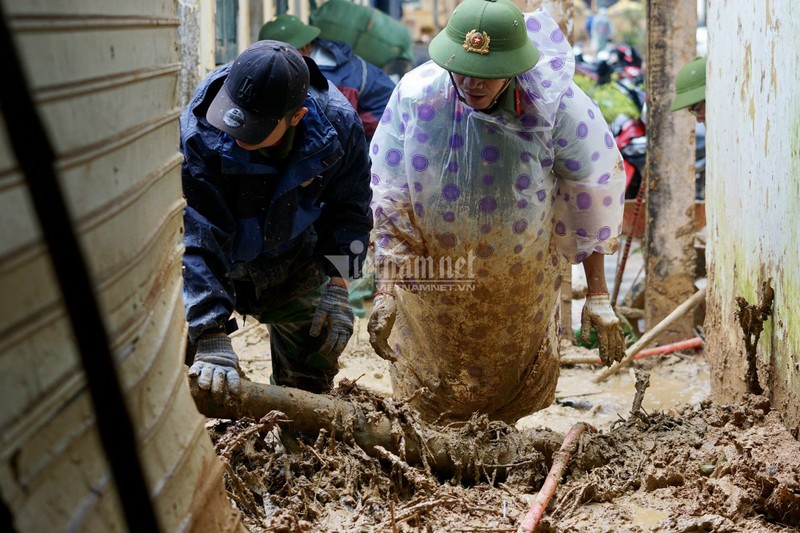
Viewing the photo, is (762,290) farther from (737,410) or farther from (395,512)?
(395,512)

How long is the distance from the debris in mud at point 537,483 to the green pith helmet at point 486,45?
1.33 m

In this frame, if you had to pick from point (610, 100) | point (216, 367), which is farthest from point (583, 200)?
point (610, 100)

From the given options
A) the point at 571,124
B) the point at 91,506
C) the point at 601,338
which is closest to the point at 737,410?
the point at 601,338

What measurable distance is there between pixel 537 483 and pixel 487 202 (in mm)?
1215

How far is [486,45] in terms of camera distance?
324cm

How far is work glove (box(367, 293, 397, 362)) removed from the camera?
3465mm

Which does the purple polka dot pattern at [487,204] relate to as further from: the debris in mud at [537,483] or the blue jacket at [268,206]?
the debris in mud at [537,483]

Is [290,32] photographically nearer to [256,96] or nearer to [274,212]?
[274,212]

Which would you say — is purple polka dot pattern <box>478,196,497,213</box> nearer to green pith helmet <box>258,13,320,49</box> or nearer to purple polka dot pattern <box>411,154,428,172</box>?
purple polka dot pattern <box>411,154,428,172</box>

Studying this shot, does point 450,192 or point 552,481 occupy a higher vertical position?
point 450,192

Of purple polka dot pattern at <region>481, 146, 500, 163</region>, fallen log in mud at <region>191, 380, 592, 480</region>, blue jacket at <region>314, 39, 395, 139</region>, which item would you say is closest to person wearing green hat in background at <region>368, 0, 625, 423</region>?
purple polka dot pattern at <region>481, 146, 500, 163</region>

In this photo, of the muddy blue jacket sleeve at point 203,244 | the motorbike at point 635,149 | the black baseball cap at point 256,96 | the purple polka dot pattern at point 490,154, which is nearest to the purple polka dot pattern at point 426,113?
the purple polka dot pattern at point 490,154

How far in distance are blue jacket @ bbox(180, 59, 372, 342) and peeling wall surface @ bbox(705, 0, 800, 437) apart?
59.5 inches

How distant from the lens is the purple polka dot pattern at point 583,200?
371 cm
